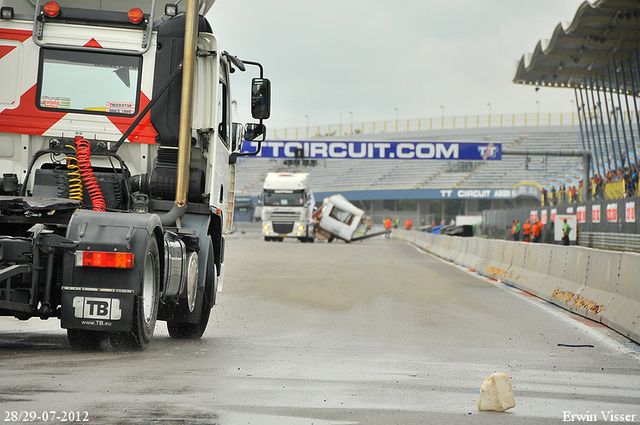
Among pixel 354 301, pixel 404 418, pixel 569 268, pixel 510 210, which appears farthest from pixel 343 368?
pixel 510 210

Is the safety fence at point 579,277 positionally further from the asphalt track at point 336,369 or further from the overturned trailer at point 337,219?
the overturned trailer at point 337,219

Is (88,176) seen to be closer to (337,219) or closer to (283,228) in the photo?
(283,228)

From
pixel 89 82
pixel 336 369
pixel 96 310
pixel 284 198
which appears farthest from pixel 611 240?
pixel 284 198

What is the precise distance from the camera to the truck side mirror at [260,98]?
8703mm

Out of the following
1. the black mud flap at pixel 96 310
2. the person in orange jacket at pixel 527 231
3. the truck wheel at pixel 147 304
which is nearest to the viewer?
the black mud flap at pixel 96 310

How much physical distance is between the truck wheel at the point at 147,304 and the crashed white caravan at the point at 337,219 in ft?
147

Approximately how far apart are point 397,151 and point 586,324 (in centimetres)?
3738

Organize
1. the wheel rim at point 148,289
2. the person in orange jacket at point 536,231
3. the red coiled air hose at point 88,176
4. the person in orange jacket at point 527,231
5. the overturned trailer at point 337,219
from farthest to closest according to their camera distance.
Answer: the overturned trailer at point 337,219
the person in orange jacket at point 527,231
the person in orange jacket at point 536,231
the red coiled air hose at point 88,176
the wheel rim at point 148,289

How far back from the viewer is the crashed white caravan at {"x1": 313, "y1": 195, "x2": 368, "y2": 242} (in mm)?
51812

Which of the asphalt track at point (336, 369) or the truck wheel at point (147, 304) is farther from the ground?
the truck wheel at point (147, 304)

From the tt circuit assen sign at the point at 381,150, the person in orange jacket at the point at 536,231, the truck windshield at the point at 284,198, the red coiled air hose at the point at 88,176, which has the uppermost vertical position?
the tt circuit assen sign at the point at 381,150

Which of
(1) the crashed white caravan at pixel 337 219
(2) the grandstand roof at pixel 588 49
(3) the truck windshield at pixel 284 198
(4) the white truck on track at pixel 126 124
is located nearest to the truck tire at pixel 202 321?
(4) the white truck on track at pixel 126 124

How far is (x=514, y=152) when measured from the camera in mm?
42562

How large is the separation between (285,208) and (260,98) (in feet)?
127
